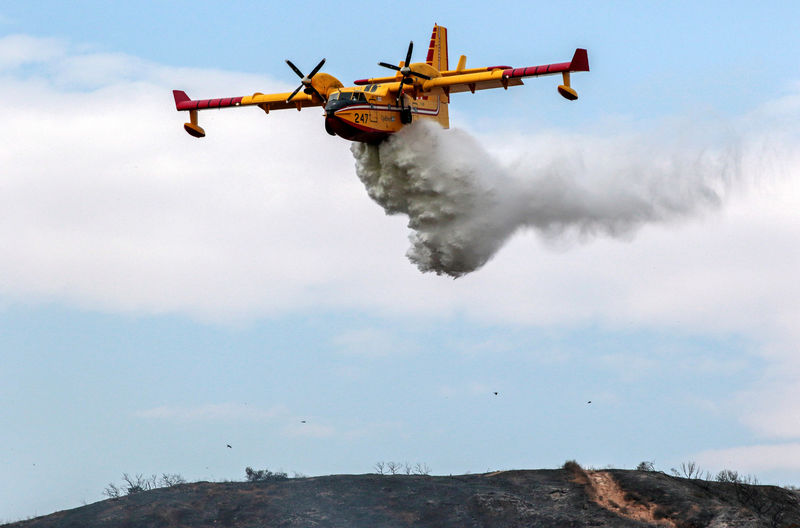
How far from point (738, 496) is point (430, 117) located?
18455 millimetres

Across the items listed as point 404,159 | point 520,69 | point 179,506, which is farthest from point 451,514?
point 520,69

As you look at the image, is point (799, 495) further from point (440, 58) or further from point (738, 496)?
point (440, 58)

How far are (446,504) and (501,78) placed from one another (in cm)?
1583

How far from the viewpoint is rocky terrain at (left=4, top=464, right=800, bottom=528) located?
130ft

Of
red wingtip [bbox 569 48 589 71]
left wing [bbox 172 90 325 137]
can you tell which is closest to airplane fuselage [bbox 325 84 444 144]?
left wing [bbox 172 90 325 137]

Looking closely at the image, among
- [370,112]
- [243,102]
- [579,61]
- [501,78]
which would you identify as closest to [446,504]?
[370,112]

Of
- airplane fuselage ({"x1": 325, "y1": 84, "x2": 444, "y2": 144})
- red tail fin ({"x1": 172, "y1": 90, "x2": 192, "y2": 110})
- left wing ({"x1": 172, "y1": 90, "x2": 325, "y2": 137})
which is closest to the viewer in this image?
airplane fuselage ({"x1": 325, "y1": 84, "x2": 444, "y2": 144})

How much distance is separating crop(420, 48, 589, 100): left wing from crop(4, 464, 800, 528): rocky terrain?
1417cm

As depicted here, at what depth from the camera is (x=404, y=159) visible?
44594 mm

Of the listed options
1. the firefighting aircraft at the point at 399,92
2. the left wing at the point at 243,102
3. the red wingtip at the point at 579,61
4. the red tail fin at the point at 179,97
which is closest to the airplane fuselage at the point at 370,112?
the firefighting aircraft at the point at 399,92

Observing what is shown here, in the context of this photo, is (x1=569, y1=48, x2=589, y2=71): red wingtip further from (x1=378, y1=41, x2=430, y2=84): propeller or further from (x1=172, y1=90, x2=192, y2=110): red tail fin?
(x1=172, y1=90, x2=192, y2=110): red tail fin

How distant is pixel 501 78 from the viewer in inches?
1752

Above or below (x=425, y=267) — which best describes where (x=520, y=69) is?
above

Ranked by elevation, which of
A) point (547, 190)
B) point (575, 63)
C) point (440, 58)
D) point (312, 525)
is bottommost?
point (312, 525)
